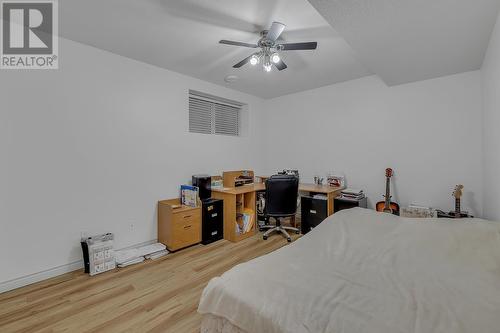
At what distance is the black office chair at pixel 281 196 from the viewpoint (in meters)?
3.17

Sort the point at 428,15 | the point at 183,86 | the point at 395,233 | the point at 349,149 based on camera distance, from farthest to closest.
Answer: the point at 349,149 → the point at 183,86 → the point at 395,233 → the point at 428,15

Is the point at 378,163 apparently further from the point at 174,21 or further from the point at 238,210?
the point at 174,21

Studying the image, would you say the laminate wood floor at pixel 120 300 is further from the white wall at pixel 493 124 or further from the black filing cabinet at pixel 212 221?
the white wall at pixel 493 124

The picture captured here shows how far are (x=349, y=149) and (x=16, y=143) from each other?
165 inches

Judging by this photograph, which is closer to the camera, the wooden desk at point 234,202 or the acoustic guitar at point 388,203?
the acoustic guitar at point 388,203

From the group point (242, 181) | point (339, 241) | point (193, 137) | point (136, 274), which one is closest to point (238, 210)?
point (242, 181)

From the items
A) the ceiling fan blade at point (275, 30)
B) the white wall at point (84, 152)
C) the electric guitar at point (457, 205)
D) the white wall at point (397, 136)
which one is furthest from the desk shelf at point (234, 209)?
the electric guitar at point (457, 205)

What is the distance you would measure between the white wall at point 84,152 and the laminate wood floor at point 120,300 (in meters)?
0.40

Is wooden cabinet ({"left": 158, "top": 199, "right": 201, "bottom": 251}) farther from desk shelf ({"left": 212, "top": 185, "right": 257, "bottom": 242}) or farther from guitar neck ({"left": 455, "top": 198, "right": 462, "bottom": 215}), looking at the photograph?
guitar neck ({"left": 455, "top": 198, "right": 462, "bottom": 215})

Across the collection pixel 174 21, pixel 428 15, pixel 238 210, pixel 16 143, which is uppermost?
pixel 174 21

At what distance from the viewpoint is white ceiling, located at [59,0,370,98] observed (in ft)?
6.11

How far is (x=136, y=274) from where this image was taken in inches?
93.4

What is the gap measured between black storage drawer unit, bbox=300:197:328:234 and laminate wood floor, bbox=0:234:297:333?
4.39 feet

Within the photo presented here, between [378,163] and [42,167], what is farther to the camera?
[378,163]
